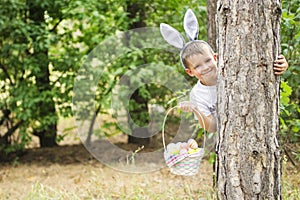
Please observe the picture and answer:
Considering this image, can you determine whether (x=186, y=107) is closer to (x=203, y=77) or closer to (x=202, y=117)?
(x=202, y=117)

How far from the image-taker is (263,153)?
2227mm

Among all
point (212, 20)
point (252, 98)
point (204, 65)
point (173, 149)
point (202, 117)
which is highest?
point (212, 20)

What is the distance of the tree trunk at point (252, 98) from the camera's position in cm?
220

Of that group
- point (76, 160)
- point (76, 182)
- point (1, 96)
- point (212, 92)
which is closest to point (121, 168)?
point (76, 182)

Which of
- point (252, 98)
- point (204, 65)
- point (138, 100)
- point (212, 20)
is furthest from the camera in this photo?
point (138, 100)

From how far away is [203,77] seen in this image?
269 centimetres

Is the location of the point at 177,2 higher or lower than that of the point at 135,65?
higher

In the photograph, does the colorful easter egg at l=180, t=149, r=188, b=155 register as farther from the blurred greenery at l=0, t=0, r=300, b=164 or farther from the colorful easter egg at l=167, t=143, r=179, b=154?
the blurred greenery at l=0, t=0, r=300, b=164

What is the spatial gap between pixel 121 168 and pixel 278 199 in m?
3.62

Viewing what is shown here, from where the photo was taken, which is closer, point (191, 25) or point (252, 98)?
point (252, 98)

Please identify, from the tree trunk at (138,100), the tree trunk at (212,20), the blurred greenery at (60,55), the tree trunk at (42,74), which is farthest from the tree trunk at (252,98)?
the tree trunk at (42,74)

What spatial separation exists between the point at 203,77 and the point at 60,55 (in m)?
3.90

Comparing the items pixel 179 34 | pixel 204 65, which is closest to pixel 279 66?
pixel 204 65

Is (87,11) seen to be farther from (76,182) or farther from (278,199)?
(278,199)
